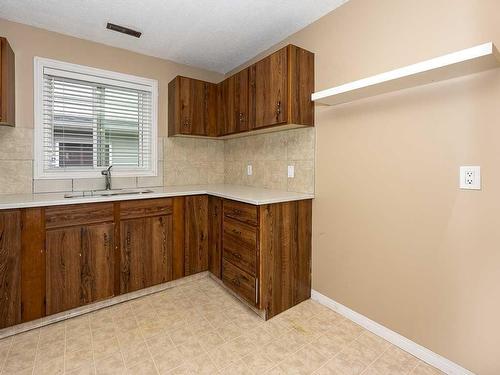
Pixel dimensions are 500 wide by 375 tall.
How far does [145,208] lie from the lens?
234 cm

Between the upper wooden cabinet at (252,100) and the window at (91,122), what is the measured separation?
34cm

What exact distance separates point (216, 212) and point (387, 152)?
159 cm

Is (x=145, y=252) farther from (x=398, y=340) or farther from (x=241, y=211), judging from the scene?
(x=398, y=340)

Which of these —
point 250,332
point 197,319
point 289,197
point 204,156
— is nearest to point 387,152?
point 289,197

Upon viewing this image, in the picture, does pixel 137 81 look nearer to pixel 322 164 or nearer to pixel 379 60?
pixel 322 164

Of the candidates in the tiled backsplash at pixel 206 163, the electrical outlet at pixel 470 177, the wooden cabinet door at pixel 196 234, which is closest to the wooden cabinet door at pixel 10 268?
the tiled backsplash at pixel 206 163

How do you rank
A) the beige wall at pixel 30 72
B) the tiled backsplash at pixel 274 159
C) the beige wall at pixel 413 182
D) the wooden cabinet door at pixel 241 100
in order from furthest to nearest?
the wooden cabinet door at pixel 241 100
the tiled backsplash at pixel 274 159
the beige wall at pixel 30 72
the beige wall at pixel 413 182

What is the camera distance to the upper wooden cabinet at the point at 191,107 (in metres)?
2.85

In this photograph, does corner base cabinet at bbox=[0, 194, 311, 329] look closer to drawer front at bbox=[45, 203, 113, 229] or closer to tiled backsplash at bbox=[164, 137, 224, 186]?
drawer front at bbox=[45, 203, 113, 229]

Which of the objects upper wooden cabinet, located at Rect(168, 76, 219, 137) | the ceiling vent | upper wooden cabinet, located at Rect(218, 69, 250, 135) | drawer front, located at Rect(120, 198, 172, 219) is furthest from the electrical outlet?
the ceiling vent

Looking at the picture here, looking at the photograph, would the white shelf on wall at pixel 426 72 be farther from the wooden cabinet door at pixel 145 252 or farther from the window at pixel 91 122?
the window at pixel 91 122

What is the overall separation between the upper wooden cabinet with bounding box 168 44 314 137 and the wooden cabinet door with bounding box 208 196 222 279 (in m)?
0.81

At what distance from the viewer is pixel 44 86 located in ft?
7.82

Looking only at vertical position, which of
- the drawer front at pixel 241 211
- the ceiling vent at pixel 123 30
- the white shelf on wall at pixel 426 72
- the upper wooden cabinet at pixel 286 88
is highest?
the ceiling vent at pixel 123 30
